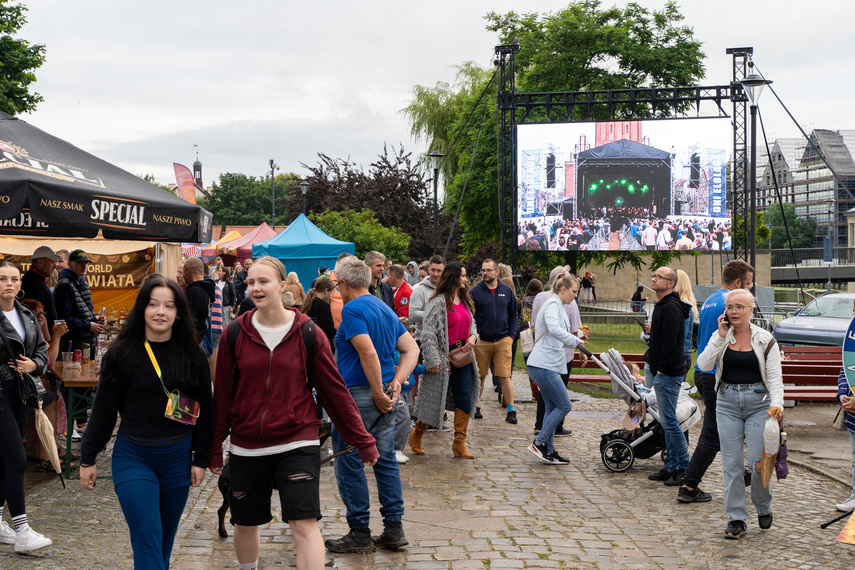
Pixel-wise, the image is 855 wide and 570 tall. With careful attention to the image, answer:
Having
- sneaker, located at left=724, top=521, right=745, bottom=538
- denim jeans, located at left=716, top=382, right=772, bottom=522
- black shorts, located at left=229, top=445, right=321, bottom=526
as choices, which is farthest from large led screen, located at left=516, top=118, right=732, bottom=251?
black shorts, located at left=229, top=445, right=321, bottom=526

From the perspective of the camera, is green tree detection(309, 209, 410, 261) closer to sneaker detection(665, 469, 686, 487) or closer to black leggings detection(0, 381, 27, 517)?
sneaker detection(665, 469, 686, 487)

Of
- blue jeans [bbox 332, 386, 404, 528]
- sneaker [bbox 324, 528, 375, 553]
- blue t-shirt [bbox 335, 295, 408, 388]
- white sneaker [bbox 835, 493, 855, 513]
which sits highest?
blue t-shirt [bbox 335, 295, 408, 388]

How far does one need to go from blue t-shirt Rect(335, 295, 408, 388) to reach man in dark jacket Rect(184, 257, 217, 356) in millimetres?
3714

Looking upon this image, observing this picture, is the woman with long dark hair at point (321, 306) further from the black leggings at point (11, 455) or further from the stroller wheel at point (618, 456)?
the black leggings at point (11, 455)

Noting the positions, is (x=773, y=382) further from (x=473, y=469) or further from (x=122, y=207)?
(x=122, y=207)

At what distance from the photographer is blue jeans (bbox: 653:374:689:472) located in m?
7.54

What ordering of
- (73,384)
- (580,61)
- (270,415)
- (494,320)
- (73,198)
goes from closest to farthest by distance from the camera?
(270,415)
(73,198)
(73,384)
(494,320)
(580,61)

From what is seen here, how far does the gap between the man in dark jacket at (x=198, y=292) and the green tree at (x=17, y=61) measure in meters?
18.4

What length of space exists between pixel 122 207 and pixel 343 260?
2310mm

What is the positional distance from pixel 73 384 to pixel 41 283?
112 cm

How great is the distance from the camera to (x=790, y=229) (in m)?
134

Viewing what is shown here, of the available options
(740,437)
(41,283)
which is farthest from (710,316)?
(41,283)

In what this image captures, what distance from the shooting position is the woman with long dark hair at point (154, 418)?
3779mm

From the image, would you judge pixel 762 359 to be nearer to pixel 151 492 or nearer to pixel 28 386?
pixel 151 492
